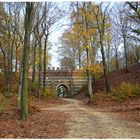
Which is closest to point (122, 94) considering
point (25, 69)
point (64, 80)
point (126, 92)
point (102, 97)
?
point (126, 92)

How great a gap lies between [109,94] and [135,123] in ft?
39.3

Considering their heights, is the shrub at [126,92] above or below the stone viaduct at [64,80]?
below

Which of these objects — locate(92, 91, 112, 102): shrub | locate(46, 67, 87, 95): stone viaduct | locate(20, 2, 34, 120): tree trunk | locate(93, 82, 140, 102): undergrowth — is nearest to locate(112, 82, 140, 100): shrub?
locate(93, 82, 140, 102): undergrowth

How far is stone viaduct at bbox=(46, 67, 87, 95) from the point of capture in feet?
178

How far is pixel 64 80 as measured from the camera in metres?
55.0

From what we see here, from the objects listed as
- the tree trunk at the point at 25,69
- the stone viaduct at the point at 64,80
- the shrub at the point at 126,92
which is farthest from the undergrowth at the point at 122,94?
the stone viaduct at the point at 64,80

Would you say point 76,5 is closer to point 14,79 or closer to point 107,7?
point 107,7

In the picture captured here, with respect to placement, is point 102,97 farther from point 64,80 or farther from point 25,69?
point 64,80

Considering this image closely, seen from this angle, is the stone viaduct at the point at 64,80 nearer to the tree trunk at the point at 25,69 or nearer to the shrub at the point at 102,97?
the shrub at the point at 102,97

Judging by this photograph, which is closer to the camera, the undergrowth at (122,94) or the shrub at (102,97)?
the undergrowth at (122,94)

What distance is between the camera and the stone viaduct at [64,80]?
54.2 m

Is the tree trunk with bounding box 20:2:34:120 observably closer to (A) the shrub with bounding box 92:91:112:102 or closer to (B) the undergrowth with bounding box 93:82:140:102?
(B) the undergrowth with bounding box 93:82:140:102

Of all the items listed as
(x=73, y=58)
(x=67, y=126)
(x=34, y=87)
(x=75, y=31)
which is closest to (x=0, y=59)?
(x=34, y=87)

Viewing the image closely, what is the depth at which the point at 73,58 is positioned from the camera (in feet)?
182
